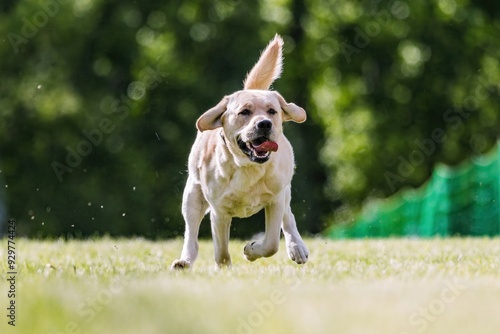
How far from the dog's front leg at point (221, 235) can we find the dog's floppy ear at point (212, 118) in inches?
23.2

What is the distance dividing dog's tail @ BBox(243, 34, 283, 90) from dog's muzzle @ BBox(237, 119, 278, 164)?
1225 mm

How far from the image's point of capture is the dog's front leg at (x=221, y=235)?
260 inches

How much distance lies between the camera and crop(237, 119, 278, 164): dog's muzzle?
6113 millimetres

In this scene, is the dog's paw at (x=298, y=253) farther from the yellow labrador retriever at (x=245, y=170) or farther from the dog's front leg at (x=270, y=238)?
the dog's front leg at (x=270, y=238)

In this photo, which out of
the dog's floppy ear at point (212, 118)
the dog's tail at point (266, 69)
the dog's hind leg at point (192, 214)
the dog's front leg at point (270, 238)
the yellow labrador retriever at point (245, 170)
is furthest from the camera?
the dog's tail at point (266, 69)

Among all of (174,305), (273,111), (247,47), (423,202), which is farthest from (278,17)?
(174,305)

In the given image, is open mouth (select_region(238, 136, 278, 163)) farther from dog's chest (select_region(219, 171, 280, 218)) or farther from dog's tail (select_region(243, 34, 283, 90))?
dog's tail (select_region(243, 34, 283, 90))

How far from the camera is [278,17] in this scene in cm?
2881

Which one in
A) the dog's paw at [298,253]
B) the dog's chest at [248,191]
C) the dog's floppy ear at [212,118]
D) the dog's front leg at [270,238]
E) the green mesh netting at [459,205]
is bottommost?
the green mesh netting at [459,205]

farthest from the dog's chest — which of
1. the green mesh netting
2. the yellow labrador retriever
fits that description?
the green mesh netting

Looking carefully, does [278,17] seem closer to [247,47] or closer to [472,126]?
[247,47]

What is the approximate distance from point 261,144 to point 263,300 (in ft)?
6.46

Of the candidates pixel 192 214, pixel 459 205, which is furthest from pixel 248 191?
pixel 459 205

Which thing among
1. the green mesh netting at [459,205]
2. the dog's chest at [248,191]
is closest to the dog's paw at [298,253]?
the dog's chest at [248,191]
